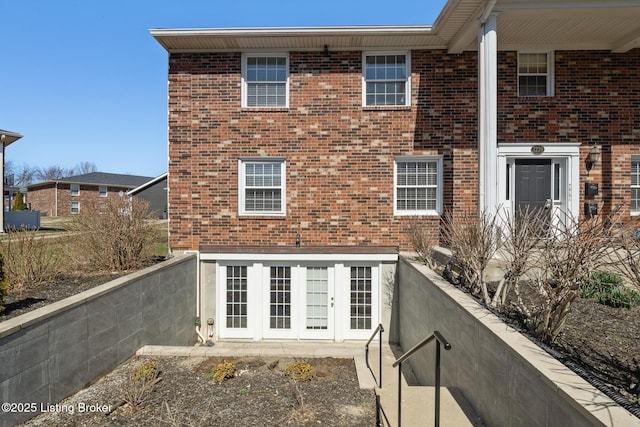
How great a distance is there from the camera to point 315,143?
9078 mm

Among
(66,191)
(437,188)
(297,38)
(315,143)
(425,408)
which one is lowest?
(425,408)

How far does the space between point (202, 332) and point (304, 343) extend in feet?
8.40

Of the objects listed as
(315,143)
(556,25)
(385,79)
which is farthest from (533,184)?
(315,143)

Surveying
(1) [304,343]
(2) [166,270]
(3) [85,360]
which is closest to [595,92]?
(1) [304,343]

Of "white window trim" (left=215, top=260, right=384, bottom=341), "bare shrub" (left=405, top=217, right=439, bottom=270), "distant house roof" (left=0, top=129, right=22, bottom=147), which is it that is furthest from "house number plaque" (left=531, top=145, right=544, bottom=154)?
"distant house roof" (left=0, top=129, right=22, bottom=147)

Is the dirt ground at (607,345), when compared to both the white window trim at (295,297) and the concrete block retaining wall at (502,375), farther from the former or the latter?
the white window trim at (295,297)

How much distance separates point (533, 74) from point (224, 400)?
9.59m

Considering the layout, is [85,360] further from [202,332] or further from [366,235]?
[366,235]

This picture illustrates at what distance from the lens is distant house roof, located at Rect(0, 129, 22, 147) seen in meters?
18.9

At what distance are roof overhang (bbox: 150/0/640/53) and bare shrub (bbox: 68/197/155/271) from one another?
13.8ft

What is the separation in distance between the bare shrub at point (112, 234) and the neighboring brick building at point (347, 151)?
121 centimetres

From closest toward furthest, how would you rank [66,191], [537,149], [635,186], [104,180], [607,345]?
[607,345] < [537,149] < [635,186] < [66,191] < [104,180]

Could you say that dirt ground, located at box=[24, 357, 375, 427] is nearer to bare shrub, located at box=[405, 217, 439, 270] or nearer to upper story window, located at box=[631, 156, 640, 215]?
bare shrub, located at box=[405, 217, 439, 270]

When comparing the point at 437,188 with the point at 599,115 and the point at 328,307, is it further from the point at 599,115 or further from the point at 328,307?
the point at 599,115
